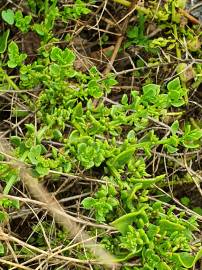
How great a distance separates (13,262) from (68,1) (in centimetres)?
94

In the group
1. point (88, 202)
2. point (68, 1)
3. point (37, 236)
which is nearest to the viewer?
point (88, 202)

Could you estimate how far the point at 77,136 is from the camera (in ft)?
6.43

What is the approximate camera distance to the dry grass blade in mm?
1886

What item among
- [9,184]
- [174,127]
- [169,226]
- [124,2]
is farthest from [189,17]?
[9,184]

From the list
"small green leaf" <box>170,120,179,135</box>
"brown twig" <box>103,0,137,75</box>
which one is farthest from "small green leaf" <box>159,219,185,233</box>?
"brown twig" <box>103,0,137,75</box>

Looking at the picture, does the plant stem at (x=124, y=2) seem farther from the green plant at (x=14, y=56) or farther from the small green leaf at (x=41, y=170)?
the small green leaf at (x=41, y=170)

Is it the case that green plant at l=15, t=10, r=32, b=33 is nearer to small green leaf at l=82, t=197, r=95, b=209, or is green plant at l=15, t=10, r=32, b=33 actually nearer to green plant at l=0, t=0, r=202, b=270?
green plant at l=0, t=0, r=202, b=270

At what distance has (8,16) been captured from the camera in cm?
210

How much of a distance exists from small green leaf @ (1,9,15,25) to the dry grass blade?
0.44 m

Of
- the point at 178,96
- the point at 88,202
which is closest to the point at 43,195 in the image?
the point at 88,202

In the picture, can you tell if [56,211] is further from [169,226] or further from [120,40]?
[120,40]

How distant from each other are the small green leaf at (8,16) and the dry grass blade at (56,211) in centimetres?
44

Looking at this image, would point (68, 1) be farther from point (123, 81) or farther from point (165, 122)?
point (165, 122)

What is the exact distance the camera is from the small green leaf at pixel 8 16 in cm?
210
